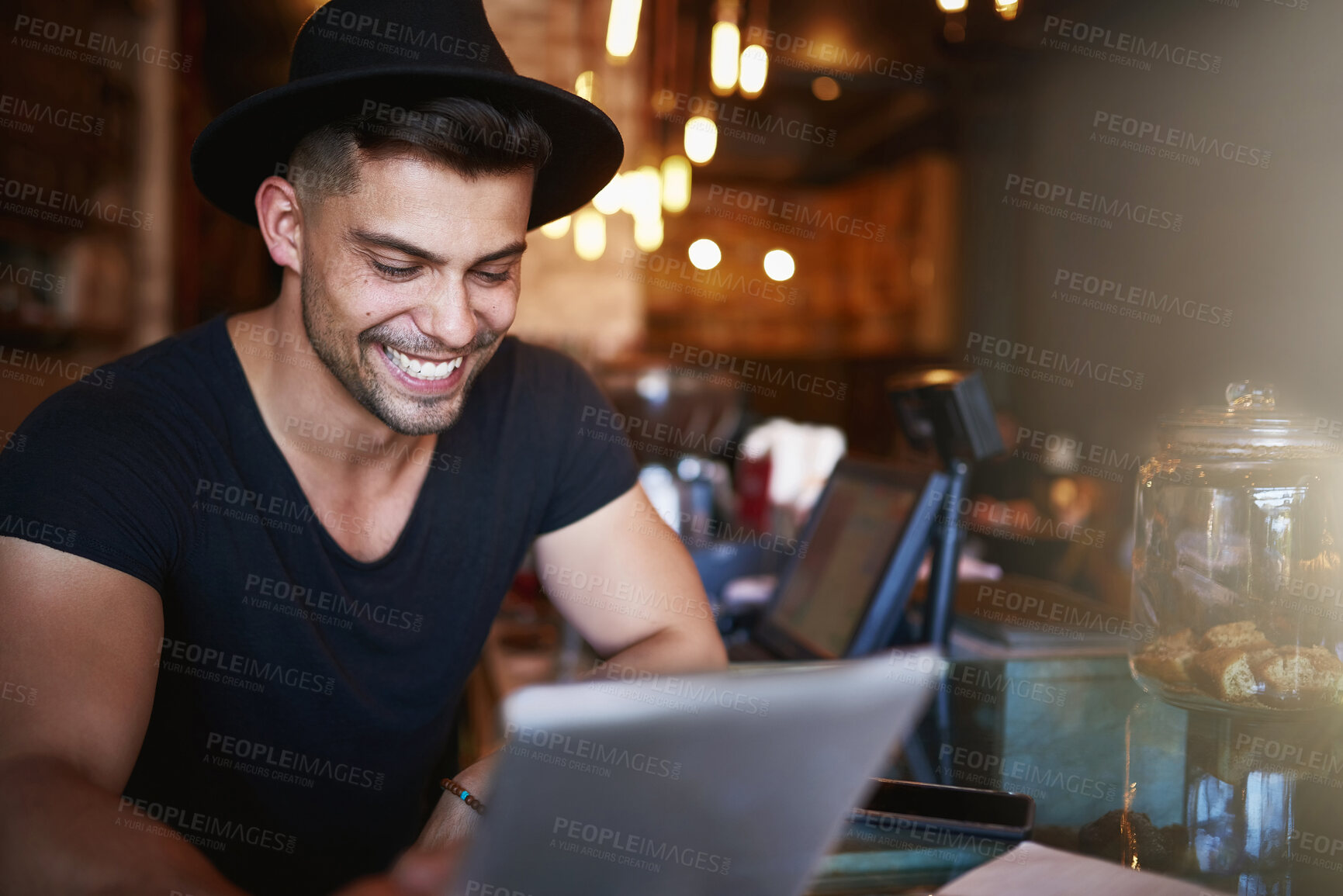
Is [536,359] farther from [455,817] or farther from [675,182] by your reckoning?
[675,182]

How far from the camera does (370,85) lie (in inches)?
42.4

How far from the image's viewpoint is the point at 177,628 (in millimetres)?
1122

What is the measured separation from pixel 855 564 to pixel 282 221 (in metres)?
0.98

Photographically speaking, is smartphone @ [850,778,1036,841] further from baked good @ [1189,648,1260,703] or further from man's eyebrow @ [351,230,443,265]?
man's eyebrow @ [351,230,443,265]

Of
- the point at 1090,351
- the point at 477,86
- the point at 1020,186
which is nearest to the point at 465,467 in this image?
the point at 477,86

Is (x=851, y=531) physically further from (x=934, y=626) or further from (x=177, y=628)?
(x=177, y=628)

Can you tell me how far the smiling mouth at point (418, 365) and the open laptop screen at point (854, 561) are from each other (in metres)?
0.68

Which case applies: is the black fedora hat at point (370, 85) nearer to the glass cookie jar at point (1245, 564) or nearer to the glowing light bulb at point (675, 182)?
the glass cookie jar at point (1245, 564)

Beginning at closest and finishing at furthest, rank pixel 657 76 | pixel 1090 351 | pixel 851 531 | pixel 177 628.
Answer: pixel 177 628, pixel 851 531, pixel 657 76, pixel 1090 351

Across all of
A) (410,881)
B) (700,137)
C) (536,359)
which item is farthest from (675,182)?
(410,881)

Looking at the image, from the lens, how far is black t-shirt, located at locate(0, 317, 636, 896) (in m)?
1.02

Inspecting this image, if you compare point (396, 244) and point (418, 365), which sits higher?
point (396, 244)

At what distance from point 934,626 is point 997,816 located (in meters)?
0.57

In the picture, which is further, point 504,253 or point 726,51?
point 726,51
